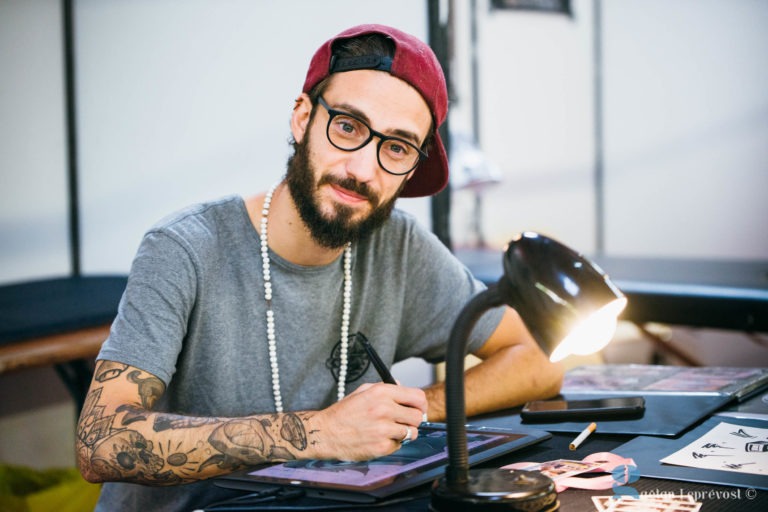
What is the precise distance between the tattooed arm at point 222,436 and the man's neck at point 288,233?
0.36 m

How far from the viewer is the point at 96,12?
8.18ft

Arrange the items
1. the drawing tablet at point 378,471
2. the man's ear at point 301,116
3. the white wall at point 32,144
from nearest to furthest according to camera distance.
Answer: the drawing tablet at point 378,471 → the man's ear at point 301,116 → the white wall at point 32,144

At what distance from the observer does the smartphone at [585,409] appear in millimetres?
1139

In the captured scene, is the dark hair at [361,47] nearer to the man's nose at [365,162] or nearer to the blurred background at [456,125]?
the man's nose at [365,162]

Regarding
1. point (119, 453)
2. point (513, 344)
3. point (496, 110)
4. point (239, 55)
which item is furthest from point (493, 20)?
point (119, 453)

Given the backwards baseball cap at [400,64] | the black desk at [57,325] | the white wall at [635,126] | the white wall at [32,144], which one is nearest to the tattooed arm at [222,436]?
the backwards baseball cap at [400,64]

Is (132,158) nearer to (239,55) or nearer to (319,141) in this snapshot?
(239,55)

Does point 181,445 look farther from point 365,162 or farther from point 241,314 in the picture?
point 365,162

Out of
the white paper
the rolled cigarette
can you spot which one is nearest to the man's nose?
the rolled cigarette

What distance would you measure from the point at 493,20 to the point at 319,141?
2932mm

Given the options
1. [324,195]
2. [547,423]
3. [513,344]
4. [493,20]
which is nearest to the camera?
[547,423]

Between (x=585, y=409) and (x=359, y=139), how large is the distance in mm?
507

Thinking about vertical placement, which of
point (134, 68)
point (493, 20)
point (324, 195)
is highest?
point (493, 20)

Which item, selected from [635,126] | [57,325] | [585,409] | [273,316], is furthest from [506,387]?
[635,126]
